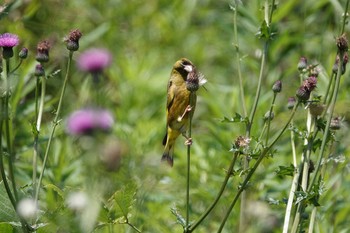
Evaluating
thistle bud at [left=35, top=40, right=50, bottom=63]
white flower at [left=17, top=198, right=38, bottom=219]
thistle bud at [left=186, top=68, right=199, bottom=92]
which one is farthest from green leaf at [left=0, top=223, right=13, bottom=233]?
thistle bud at [left=186, top=68, right=199, bottom=92]

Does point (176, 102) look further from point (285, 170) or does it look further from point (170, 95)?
point (285, 170)

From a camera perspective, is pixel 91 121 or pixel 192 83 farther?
pixel 192 83

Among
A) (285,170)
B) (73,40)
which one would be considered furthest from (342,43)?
(73,40)

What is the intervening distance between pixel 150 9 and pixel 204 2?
33 centimetres

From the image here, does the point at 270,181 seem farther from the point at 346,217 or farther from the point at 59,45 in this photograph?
the point at 59,45

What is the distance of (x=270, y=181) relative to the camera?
103 inches

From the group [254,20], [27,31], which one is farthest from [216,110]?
[27,31]

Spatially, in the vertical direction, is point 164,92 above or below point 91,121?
above

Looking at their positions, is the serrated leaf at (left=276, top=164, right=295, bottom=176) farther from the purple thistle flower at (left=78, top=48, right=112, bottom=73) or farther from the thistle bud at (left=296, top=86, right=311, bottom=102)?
the purple thistle flower at (left=78, top=48, right=112, bottom=73)

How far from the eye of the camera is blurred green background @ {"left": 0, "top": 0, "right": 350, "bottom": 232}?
2.08 meters

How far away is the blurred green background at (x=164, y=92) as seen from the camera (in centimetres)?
208

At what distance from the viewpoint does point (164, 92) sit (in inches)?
149

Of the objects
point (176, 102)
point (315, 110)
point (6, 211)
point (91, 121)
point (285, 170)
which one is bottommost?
point (91, 121)

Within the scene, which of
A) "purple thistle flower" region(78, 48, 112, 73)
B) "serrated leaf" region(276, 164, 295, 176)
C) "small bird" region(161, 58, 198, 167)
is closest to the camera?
"purple thistle flower" region(78, 48, 112, 73)
